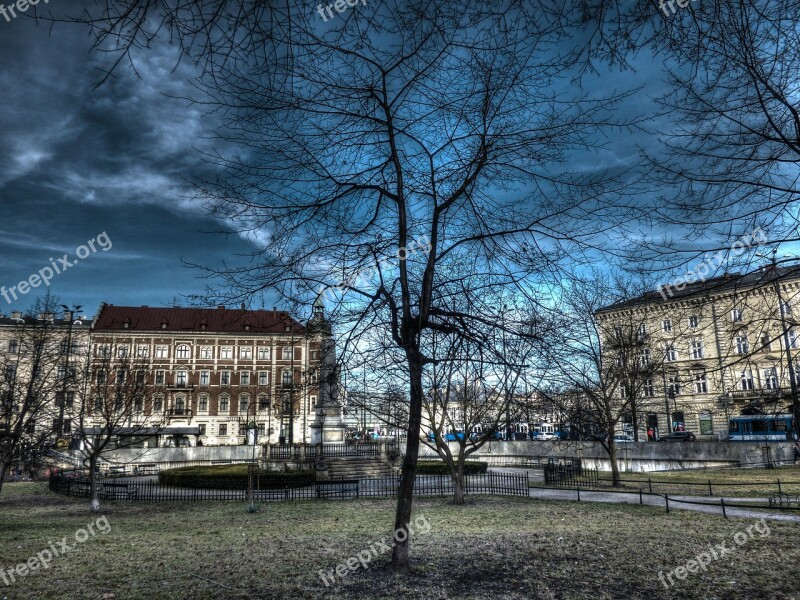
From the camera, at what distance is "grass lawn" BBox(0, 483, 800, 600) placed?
7.99 meters

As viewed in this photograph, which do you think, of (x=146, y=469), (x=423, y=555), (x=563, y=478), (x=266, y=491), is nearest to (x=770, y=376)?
(x=423, y=555)

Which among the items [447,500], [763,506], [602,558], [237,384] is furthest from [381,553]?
[237,384]

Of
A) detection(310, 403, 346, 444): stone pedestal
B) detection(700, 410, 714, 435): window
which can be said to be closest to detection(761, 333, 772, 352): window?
detection(310, 403, 346, 444): stone pedestal

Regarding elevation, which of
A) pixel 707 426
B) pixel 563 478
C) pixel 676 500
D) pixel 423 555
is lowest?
pixel 563 478

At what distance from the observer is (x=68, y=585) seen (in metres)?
8.60

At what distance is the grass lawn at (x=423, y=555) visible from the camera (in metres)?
7.99

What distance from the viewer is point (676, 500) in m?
16.7

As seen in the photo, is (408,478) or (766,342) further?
(408,478)

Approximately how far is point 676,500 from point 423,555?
10372mm

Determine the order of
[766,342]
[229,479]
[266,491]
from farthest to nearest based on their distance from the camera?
[229,479]
[266,491]
[766,342]

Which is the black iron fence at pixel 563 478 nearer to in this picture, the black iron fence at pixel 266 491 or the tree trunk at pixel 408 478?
the black iron fence at pixel 266 491

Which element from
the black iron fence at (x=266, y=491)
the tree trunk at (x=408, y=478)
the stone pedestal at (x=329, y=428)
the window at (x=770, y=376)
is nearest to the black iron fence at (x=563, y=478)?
the black iron fence at (x=266, y=491)

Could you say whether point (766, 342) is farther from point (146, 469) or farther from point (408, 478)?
point (146, 469)

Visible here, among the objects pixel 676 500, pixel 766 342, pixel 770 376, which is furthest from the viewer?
pixel 676 500
